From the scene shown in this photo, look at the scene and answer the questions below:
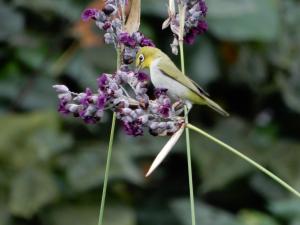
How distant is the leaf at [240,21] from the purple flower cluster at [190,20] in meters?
2.11

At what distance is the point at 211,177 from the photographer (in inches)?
129

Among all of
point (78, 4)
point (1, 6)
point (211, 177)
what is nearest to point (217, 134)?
point (211, 177)

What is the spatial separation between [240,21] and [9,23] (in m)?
1.01

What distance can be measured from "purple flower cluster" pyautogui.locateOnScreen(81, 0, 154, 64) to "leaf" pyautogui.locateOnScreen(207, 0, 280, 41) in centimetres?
220

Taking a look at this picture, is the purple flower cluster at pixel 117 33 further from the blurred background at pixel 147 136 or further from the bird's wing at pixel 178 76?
the blurred background at pixel 147 136

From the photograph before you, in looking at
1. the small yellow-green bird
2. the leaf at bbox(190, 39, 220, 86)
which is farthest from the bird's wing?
the leaf at bbox(190, 39, 220, 86)

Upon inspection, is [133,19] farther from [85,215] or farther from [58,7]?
[58,7]

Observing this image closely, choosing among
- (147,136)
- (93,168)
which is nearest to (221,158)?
(147,136)

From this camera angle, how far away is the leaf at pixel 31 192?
2.96m

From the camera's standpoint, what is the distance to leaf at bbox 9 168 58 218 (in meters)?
2.96

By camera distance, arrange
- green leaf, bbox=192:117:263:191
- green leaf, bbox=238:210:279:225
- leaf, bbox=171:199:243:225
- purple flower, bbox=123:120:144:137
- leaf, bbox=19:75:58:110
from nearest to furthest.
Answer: purple flower, bbox=123:120:144:137, green leaf, bbox=238:210:279:225, leaf, bbox=171:199:243:225, green leaf, bbox=192:117:263:191, leaf, bbox=19:75:58:110

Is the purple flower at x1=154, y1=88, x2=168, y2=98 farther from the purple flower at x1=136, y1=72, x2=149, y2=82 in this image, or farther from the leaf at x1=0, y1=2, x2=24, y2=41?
the leaf at x1=0, y1=2, x2=24, y2=41

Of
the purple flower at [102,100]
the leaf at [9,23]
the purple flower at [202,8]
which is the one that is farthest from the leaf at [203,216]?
the purple flower at [102,100]

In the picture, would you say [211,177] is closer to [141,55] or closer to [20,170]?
[20,170]
